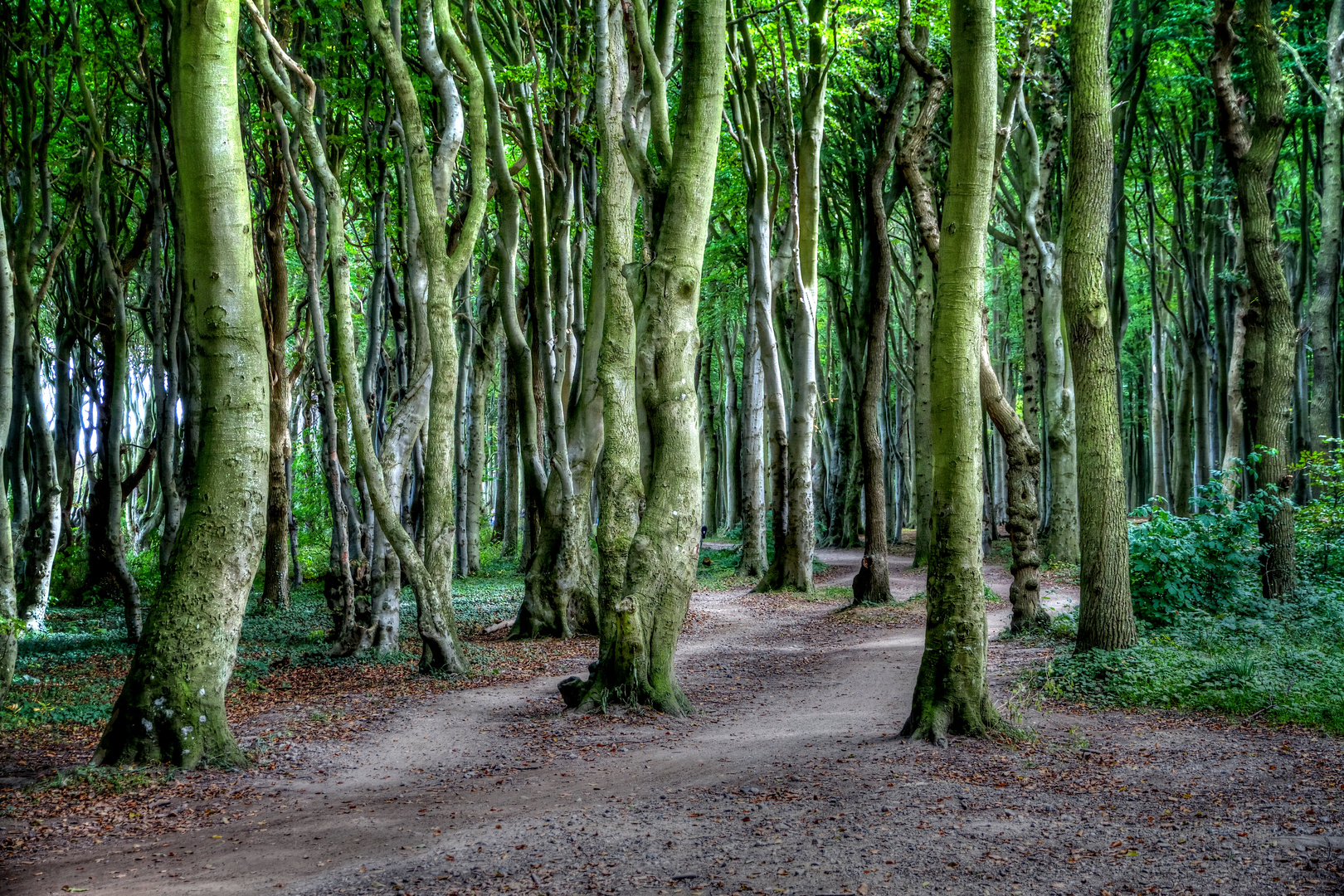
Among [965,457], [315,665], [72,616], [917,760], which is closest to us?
[917,760]

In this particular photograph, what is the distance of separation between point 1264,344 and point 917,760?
8.67 metres

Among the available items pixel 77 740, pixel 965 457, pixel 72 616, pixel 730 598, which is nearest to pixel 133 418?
pixel 72 616

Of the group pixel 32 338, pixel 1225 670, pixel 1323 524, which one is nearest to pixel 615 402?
pixel 1225 670

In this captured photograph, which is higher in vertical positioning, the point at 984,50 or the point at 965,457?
the point at 984,50

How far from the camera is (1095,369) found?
30.1 ft

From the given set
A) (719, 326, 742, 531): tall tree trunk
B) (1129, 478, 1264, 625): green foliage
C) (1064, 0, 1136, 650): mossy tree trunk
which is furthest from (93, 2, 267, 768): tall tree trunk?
(719, 326, 742, 531): tall tree trunk

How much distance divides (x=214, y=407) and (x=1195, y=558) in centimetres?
1017

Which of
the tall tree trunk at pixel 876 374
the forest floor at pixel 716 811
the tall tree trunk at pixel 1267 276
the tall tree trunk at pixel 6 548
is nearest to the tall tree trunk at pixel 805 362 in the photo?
the tall tree trunk at pixel 876 374

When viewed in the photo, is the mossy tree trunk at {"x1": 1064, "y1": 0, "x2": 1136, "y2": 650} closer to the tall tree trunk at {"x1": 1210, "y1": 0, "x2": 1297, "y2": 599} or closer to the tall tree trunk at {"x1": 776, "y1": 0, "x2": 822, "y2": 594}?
the tall tree trunk at {"x1": 1210, "y1": 0, "x2": 1297, "y2": 599}

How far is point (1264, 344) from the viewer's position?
11.5 meters

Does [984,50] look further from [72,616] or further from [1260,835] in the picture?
[72,616]

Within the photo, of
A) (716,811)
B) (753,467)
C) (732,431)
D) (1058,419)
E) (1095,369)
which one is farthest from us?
(732,431)

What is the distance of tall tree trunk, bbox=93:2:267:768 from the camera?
6020 mm

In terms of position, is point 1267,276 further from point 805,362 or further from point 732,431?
point 732,431
